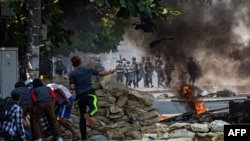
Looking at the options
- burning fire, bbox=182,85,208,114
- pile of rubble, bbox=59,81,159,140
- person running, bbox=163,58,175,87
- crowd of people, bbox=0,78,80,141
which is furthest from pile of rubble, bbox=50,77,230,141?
person running, bbox=163,58,175,87

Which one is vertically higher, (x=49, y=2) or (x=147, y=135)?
(x=49, y=2)

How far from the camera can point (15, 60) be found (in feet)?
47.7

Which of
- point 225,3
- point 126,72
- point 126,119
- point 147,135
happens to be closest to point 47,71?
point 126,119

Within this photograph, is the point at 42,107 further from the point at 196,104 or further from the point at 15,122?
the point at 196,104

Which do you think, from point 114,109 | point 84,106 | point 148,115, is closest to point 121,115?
point 114,109

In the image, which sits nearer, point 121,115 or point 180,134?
point 180,134

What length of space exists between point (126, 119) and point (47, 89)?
2.44 meters

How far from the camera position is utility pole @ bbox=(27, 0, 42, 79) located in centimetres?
1372

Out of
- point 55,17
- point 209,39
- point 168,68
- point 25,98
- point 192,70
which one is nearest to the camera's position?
point 25,98

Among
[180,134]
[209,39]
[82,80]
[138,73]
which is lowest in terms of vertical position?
[180,134]

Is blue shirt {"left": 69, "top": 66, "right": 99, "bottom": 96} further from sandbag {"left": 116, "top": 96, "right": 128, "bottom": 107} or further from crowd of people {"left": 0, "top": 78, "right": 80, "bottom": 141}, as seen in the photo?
sandbag {"left": 116, "top": 96, "right": 128, "bottom": 107}

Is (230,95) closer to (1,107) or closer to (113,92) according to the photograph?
(113,92)

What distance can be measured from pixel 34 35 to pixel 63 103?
1.39 metres

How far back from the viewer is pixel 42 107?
42.4 ft
